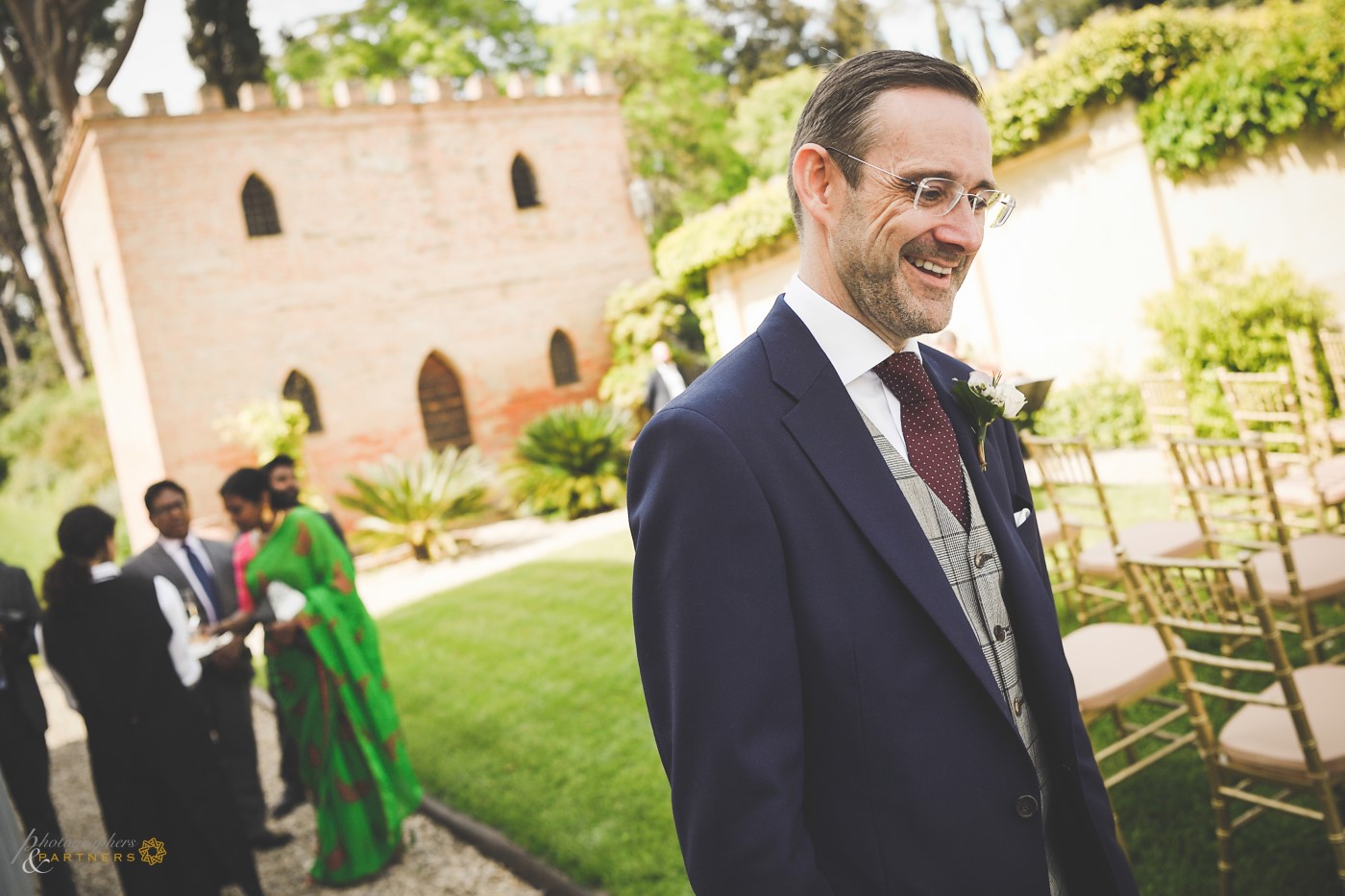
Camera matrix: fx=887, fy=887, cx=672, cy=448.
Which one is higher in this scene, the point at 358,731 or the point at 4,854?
the point at 4,854

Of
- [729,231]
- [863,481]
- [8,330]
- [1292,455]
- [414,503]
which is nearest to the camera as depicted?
[863,481]

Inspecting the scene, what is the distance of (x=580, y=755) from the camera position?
549cm

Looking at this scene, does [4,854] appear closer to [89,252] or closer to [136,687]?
[136,687]

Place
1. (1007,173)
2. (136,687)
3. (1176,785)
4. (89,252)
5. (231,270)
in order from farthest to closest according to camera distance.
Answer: (89,252) → (231,270) → (1007,173) → (136,687) → (1176,785)

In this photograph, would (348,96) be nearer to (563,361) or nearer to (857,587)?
(563,361)

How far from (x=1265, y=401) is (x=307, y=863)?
752cm

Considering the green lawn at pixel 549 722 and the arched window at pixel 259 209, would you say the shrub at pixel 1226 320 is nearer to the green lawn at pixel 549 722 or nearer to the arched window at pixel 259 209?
the green lawn at pixel 549 722

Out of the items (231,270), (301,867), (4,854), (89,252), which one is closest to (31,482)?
(89,252)

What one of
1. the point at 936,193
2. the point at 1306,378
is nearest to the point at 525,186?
the point at 1306,378

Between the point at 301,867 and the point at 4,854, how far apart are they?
374cm

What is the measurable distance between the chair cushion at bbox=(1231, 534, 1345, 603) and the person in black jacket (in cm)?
487

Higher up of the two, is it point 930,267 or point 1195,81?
point 1195,81

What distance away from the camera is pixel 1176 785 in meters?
3.76

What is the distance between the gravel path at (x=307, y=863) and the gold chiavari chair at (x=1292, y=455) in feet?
14.5
